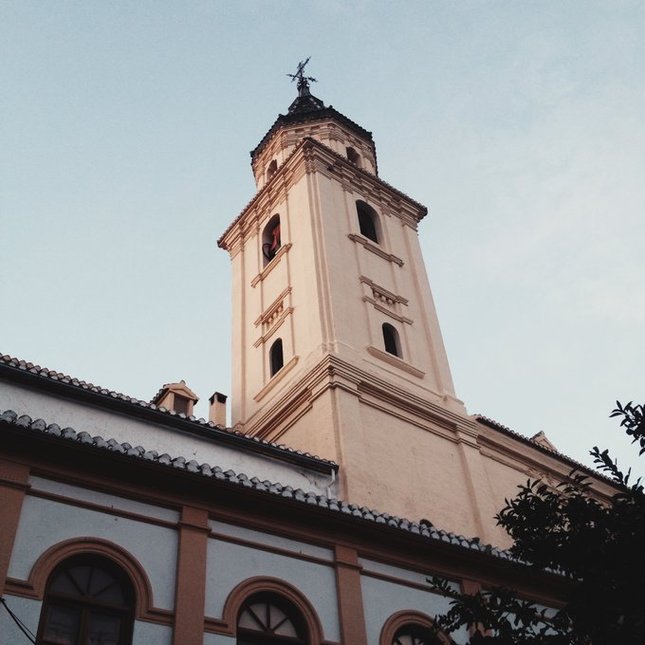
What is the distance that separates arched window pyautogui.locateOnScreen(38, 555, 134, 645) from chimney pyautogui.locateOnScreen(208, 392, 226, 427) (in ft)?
33.2

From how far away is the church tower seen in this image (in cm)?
1945

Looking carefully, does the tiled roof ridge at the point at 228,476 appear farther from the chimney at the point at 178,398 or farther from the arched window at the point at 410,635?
the chimney at the point at 178,398

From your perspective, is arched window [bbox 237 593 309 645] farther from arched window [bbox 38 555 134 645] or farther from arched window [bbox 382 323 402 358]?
arched window [bbox 382 323 402 358]

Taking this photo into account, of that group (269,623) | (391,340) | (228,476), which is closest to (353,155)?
(391,340)

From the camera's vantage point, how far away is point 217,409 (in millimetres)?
21234

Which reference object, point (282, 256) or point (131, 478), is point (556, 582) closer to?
point (131, 478)

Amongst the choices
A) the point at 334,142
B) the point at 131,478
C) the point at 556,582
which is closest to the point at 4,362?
the point at 131,478

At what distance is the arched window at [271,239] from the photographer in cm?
2714

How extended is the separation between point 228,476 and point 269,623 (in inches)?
79.1

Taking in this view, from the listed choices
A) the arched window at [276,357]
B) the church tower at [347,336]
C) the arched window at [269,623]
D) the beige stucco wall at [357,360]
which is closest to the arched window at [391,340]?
the church tower at [347,336]

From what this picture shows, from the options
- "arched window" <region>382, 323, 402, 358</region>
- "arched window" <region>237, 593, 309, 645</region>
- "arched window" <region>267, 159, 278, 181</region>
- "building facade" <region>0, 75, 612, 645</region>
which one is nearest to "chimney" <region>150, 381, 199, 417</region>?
"building facade" <region>0, 75, 612, 645</region>

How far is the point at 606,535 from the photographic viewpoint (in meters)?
8.81

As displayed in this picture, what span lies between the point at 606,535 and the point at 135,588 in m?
5.53

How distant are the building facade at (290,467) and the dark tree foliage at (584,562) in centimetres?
102
